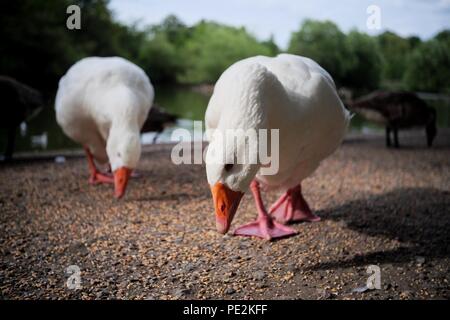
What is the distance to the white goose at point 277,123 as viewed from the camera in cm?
269

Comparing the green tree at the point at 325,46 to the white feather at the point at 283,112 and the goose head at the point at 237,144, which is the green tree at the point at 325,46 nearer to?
the white feather at the point at 283,112

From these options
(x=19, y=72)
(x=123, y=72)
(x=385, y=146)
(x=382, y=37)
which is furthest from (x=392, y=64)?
(x=19, y=72)

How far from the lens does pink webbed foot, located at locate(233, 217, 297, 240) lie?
3.66m

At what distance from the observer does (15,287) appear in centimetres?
283

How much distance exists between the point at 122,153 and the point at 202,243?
145 centimetres

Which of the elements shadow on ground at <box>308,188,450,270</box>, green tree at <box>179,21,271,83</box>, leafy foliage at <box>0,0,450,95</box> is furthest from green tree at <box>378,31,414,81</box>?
green tree at <box>179,21,271,83</box>

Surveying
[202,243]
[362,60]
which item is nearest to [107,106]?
[202,243]

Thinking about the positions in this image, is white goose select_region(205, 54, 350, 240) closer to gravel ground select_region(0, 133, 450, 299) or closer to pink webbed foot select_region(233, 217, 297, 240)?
pink webbed foot select_region(233, 217, 297, 240)

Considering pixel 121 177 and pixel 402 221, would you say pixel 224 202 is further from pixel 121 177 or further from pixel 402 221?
pixel 402 221

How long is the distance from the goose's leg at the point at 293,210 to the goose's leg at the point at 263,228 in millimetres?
291

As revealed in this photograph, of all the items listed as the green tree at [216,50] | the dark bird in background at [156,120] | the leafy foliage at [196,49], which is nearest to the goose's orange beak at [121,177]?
the dark bird in background at [156,120]

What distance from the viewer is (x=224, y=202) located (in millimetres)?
2701
